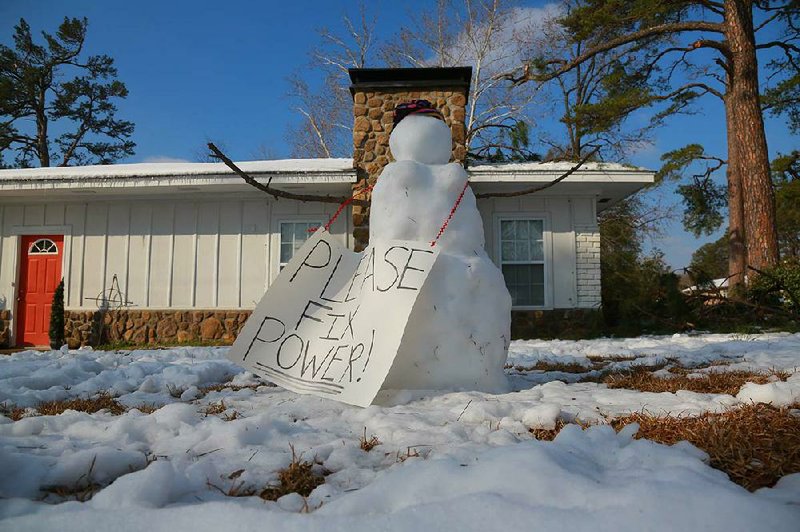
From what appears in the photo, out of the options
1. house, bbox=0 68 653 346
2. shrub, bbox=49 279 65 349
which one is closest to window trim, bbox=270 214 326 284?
house, bbox=0 68 653 346

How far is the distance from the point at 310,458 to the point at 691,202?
642 inches

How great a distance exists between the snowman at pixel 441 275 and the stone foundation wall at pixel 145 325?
23.2 ft

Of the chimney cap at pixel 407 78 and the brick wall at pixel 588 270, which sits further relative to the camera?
the brick wall at pixel 588 270

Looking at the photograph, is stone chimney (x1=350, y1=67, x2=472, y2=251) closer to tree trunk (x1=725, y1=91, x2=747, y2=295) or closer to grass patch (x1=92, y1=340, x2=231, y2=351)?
grass patch (x1=92, y1=340, x2=231, y2=351)

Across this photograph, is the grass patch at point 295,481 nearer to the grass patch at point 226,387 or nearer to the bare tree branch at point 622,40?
the grass patch at point 226,387

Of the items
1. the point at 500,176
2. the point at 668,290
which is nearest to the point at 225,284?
the point at 500,176

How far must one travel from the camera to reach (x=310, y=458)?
164cm

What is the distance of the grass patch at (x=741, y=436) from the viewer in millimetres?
1393

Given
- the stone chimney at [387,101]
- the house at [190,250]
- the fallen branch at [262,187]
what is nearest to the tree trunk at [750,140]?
the house at [190,250]

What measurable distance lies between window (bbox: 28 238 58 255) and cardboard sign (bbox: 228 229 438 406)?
8979mm

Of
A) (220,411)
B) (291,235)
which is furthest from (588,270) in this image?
(220,411)

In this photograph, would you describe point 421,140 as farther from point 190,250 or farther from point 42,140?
point 42,140

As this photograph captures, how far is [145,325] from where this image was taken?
31.0 ft

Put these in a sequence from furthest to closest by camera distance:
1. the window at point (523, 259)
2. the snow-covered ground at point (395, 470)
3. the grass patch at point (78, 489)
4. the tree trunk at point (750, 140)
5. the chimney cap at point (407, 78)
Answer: the tree trunk at point (750, 140) → the window at point (523, 259) → the chimney cap at point (407, 78) → the grass patch at point (78, 489) → the snow-covered ground at point (395, 470)
